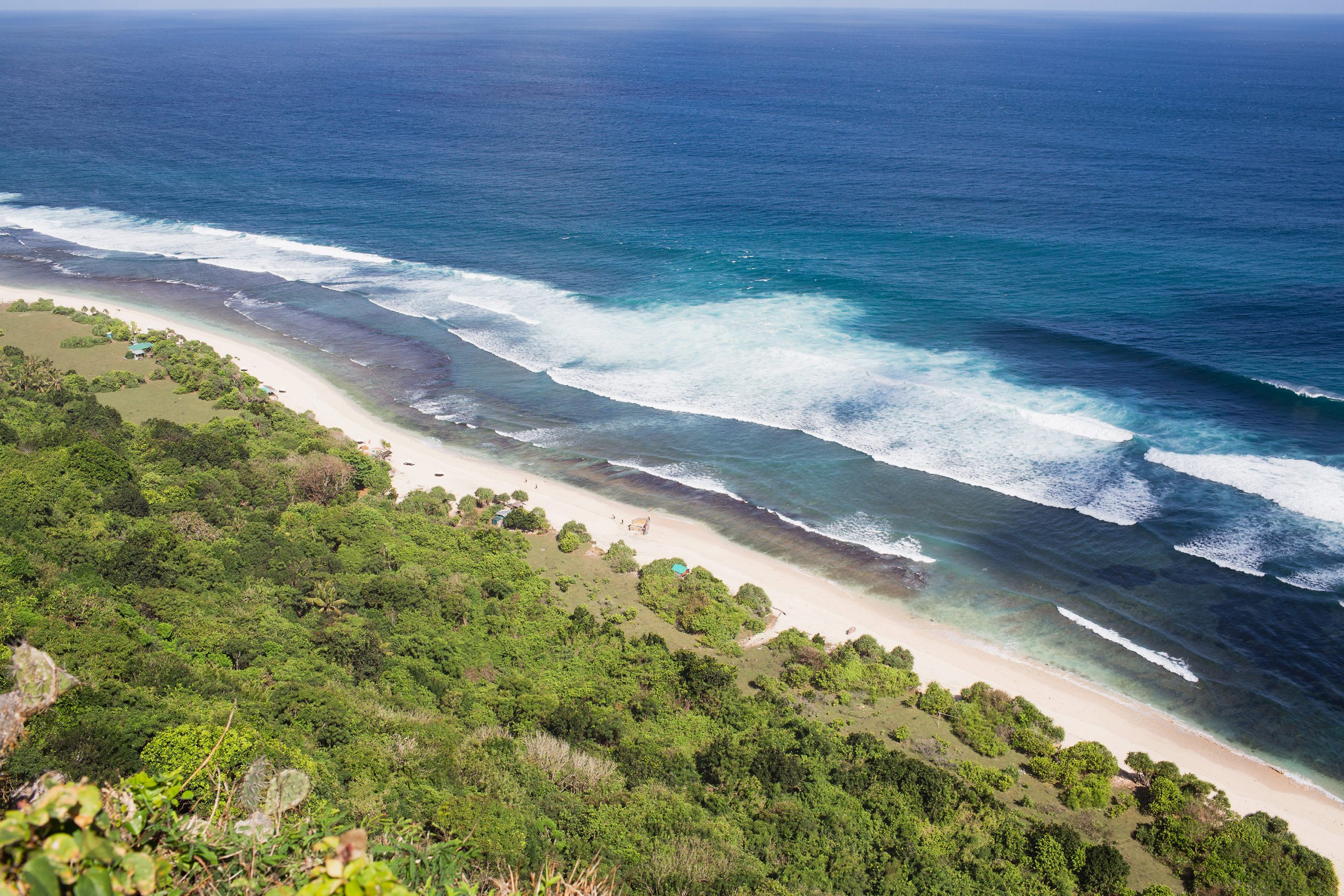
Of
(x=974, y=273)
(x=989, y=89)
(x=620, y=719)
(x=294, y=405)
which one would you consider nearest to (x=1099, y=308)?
(x=974, y=273)

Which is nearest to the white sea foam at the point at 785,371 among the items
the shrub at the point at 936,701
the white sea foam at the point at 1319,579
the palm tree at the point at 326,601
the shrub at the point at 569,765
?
the white sea foam at the point at 1319,579

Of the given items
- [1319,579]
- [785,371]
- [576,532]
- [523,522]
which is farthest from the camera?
[785,371]

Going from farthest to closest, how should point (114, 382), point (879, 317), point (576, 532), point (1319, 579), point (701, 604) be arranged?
1. point (879, 317)
2. point (114, 382)
3. point (576, 532)
4. point (1319, 579)
5. point (701, 604)

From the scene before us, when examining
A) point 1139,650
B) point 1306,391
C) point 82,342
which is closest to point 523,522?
point 1139,650

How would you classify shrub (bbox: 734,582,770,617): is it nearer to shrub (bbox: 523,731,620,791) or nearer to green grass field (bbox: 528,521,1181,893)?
green grass field (bbox: 528,521,1181,893)

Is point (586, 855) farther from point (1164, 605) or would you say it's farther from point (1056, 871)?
point (1164, 605)

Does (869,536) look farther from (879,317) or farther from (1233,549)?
(879,317)

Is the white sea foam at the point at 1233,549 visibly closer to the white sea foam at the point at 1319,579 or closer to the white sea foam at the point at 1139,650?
the white sea foam at the point at 1319,579
